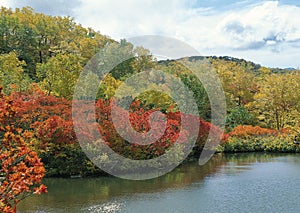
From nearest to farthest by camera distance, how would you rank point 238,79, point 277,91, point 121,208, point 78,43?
point 121,208, point 277,91, point 238,79, point 78,43

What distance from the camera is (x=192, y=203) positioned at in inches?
352

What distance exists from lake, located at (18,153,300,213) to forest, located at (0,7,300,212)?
3.00ft

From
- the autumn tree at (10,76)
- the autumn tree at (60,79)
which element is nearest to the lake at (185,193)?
the autumn tree at (10,76)

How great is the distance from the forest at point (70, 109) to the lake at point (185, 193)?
0.91 m

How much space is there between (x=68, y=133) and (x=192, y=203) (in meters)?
4.89

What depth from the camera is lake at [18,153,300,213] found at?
339 inches

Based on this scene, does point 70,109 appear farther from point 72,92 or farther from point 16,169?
point 16,169

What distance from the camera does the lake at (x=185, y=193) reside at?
8617 mm

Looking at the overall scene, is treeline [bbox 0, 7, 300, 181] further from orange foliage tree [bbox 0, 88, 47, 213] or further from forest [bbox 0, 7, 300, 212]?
orange foliage tree [bbox 0, 88, 47, 213]

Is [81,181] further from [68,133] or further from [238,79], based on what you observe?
[238,79]

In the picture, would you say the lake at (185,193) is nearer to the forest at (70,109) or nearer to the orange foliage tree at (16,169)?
the forest at (70,109)

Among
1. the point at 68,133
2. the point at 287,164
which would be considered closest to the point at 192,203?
the point at 68,133

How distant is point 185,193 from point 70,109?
5055mm

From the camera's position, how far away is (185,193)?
995 cm
